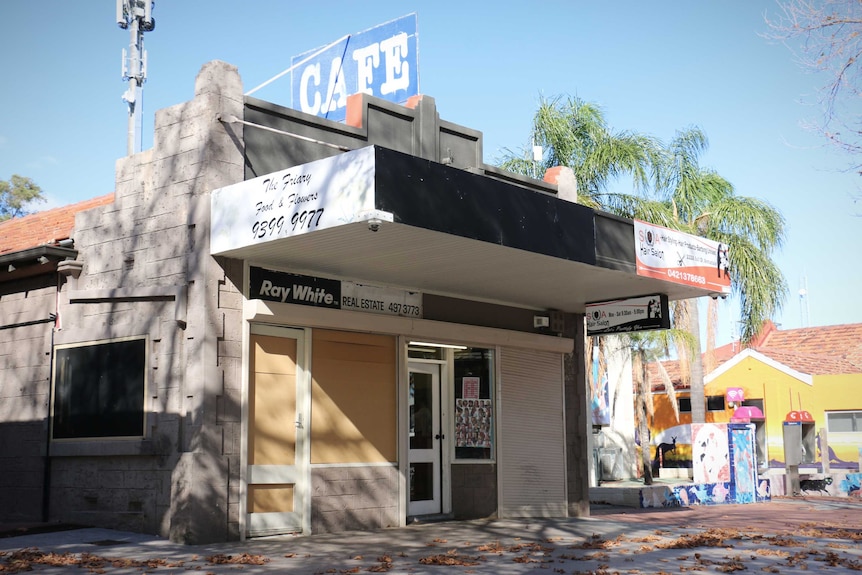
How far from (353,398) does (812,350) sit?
3219cm

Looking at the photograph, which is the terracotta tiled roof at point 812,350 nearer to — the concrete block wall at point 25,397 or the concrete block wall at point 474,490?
the concrete block wall at point 474,490

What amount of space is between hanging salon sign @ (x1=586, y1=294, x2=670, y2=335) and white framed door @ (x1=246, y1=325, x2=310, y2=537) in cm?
577

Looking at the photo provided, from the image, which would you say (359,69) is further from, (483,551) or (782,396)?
(782,396)

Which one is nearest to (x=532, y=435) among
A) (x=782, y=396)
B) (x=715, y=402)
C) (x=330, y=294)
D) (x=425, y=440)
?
(x=425, y=440)

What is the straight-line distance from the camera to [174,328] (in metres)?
11.8

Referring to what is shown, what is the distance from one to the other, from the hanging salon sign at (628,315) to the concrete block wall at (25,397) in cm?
864

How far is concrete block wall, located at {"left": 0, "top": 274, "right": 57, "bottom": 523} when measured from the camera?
13.1 m

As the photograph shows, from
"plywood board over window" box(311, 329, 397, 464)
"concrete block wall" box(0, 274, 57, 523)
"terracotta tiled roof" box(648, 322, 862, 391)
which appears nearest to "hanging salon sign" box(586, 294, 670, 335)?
"plywood board over window" box(311, 329, 397, 464)

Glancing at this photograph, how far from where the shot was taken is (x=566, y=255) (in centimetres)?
1281

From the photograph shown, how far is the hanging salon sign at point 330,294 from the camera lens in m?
12.2

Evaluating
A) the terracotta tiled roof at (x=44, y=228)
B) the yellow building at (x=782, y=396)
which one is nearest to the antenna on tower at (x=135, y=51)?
the terracotta tiled roof at (x=44, y=228)

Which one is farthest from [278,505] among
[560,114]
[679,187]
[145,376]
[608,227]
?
[679,187]

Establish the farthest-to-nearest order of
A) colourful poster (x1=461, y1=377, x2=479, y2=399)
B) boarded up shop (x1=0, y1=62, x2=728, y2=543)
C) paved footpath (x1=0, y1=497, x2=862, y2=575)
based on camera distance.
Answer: colourful poster (x1=461, y1=377, x2=479, y2=399)
boarded up shop (x1=0, y1=62, x2=728, y2=543)
paved footpath (x1=0, y1=497, x2=862, y2=575)

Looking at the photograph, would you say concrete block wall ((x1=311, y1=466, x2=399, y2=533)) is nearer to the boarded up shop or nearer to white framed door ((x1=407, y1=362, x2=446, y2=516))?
the boarded up shop
